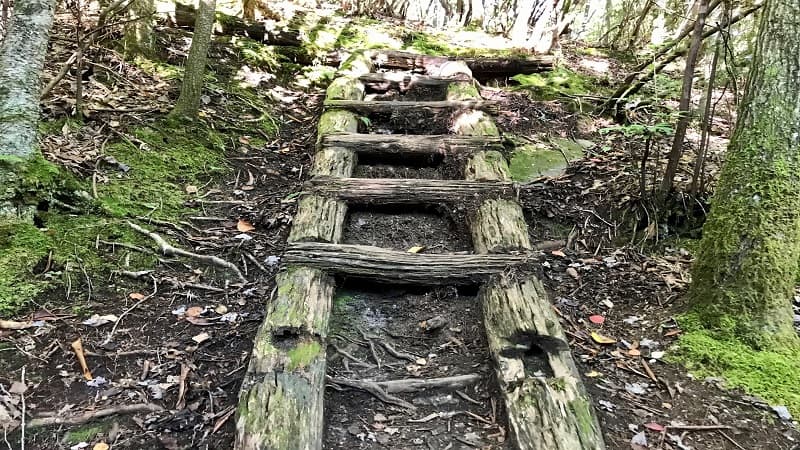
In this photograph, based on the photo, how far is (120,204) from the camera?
3.57 m

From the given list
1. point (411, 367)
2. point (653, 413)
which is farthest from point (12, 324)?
point (653, 413)

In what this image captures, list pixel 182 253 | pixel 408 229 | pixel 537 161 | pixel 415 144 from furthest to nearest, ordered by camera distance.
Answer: pixel 537 161, pixel 415 144, pixel 408 229, pixel 182 253

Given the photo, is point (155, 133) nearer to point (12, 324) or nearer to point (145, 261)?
point (145, 261)

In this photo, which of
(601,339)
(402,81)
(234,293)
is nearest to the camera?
(601,339)

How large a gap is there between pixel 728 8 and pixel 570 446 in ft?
9.51

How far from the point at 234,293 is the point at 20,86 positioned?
5.09 ft

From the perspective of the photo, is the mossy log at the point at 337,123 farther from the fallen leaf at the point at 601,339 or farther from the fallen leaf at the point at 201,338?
the fallen leaf at the point at 601,339

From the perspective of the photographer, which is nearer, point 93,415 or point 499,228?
point 93,415

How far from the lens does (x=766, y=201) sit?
102 inches

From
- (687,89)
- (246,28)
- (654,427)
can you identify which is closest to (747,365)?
(654,427)

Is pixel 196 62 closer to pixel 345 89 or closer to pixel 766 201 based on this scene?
pixel 345 89

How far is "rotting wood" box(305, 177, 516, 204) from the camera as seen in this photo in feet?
12.3

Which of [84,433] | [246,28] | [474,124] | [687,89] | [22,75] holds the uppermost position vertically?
[687,89]

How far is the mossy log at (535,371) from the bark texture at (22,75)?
2.53 meters
